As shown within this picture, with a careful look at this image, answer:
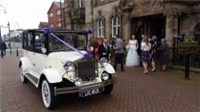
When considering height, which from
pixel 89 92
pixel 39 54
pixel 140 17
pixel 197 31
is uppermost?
pixel 140 17

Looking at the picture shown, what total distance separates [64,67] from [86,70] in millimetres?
641

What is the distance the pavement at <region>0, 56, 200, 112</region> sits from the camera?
232 inches

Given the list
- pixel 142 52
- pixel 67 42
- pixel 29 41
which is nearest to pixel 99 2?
pixel 142 52

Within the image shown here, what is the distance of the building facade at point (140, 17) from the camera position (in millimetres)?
13023

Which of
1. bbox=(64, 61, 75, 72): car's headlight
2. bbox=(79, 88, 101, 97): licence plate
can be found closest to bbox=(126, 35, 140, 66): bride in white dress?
bbox=(79, 88, 101, 97): licence plate

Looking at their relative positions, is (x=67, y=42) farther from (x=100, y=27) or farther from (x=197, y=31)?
(x=100, y=27)

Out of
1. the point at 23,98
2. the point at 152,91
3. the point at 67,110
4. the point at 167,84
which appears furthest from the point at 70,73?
the point at 167,84

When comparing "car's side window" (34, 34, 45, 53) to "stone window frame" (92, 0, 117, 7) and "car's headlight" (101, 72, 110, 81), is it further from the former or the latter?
"stone window frame" (92, 0, 117, 7)

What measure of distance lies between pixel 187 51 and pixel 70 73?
18.6 ft

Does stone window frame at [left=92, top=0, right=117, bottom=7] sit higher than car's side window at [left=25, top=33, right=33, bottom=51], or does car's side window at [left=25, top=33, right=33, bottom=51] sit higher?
stone window frame at [left=92, top=0, right=117, bottom=7]

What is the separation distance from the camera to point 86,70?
616 cm

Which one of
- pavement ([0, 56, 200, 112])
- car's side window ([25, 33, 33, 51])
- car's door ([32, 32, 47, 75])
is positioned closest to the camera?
pavement ([0, 56, 200, 112])

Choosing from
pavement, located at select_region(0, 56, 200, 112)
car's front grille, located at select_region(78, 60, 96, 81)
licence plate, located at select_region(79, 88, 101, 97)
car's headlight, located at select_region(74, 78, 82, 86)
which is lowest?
pavement, located at select_region(0, 56, 200, 112)

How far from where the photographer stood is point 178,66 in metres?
11.9
